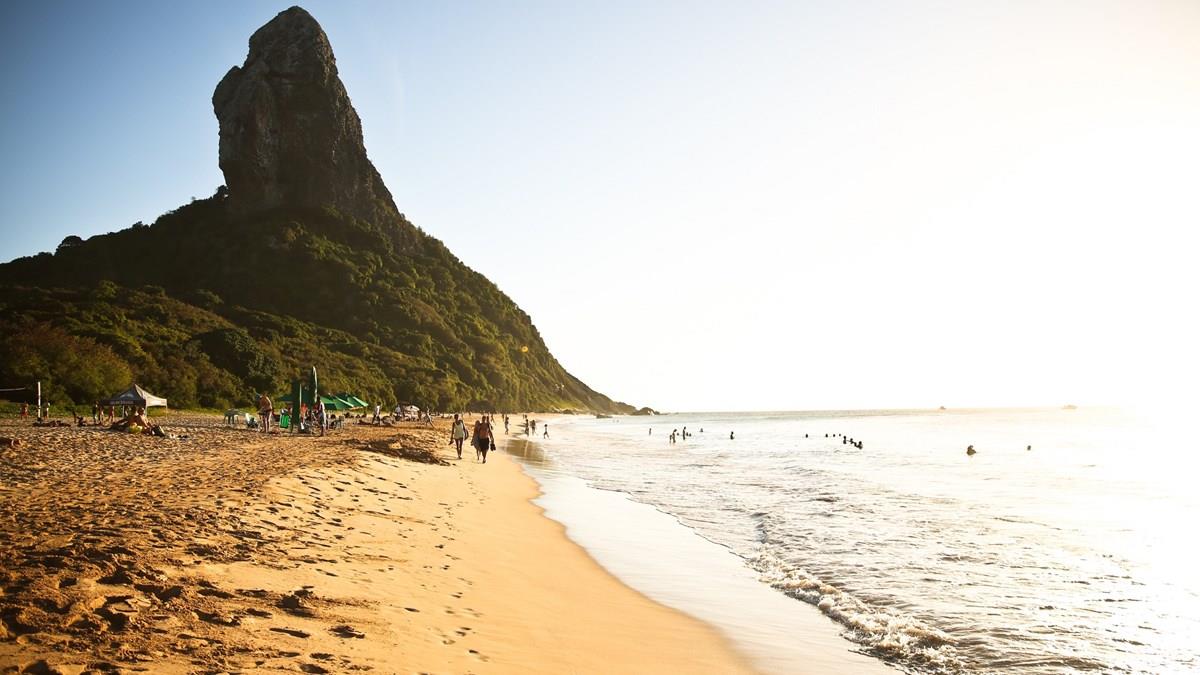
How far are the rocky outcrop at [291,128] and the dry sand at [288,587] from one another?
117 metres

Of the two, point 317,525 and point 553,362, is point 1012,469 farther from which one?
point 553,362

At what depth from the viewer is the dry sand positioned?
16.5 feet

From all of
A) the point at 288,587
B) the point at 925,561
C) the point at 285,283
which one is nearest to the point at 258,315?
the point at 285,283

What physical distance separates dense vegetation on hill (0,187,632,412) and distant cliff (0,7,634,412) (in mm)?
278

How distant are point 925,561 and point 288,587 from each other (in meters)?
11.4

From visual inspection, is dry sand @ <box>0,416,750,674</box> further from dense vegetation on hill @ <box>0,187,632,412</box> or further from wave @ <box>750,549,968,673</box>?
dense vegetation on hill @ <box>0,187,632,412</box>

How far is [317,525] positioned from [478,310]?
135394 millimetres

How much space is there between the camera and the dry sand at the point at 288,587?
5043mm

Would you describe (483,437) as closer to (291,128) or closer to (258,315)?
(258,315)

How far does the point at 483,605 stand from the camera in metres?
8.12

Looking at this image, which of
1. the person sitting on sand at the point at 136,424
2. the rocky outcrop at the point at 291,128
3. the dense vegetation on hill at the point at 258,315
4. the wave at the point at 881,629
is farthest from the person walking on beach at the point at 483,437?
the rocky outcrop at the point at 291,128

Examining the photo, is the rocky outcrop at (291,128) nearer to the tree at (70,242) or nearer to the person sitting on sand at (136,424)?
the tree at (70,242)

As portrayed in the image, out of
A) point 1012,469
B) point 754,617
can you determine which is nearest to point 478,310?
point 1012,469

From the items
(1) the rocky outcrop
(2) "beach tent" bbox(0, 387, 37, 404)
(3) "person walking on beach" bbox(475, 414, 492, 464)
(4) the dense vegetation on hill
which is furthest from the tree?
(3) "person walking on beach" bbox(475, 414, 492, 464)
